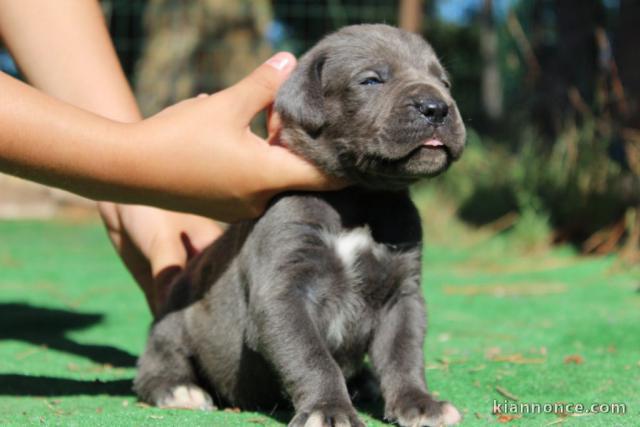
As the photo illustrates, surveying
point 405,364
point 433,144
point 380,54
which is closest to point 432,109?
point 433,144

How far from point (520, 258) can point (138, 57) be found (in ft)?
22.8

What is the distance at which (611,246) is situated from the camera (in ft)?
23.7

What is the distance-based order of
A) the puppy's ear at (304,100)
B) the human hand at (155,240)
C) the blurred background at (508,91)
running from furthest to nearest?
1. the blurred background at (508,91)
2. the human hand at (155,240)
3. the puppy's ear at (304,100)

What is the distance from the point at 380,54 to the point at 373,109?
24 centimetres

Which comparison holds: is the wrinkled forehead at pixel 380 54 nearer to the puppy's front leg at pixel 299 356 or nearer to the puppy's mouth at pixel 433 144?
the puppy's mouth at pixel 433 144

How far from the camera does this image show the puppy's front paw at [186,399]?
3.21 metres

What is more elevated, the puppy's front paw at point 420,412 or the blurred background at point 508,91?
the puppy's front paw at point 420,412

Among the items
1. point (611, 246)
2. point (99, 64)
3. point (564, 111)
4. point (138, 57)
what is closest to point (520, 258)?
point (611, 246)

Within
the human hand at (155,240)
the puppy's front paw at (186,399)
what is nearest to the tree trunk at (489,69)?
the human hand at (155,240)

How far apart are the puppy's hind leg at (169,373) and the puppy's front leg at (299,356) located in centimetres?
54

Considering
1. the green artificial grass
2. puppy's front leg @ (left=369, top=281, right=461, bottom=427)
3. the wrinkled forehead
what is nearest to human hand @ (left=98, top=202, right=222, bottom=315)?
the green artificial grass

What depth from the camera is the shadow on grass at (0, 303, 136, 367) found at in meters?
4.17

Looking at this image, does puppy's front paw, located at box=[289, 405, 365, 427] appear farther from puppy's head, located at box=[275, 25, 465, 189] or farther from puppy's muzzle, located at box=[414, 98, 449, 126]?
puppy's muzzle, located at box=[414, 98, 449, 126]

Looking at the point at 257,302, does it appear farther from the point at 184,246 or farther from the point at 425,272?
the point at 425,272
